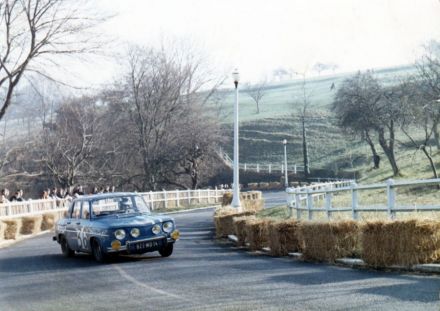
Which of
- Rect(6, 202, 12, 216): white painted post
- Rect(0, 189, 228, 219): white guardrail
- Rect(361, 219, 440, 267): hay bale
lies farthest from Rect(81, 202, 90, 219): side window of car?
Rect(6, 202, 12, 216): white painted post

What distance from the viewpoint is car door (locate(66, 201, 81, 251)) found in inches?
724

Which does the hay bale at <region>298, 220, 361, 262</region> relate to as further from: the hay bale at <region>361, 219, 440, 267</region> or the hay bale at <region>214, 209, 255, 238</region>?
the hay bale at <region>214, 209, 255, 238</region>

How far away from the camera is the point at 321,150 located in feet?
327

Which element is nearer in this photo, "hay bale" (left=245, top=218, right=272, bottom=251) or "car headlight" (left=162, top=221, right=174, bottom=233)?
"car headlight" (left=162, top=221, right=174, bottom=233)

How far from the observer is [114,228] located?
54.6ft

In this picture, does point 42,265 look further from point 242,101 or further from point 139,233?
point 242,101

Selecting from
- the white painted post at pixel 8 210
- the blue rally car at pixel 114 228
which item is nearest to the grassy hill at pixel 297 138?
the white painted post at pixel 8 210

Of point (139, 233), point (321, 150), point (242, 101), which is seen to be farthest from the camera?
point (242, 101)

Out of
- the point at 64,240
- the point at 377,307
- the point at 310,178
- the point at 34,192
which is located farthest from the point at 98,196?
the point at 310,178

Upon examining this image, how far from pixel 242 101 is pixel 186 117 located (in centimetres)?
10439

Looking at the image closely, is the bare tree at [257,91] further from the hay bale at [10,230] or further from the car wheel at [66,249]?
the car wheel at [66,249]

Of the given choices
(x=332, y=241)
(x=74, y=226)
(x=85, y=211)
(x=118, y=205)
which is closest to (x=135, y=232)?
(x=118, y=205)

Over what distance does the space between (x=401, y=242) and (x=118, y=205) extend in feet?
26.1

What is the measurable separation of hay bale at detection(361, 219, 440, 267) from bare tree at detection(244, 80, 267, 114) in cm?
13152
